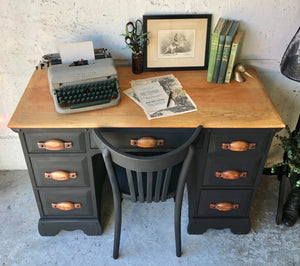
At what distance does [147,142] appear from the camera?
1.68 metres

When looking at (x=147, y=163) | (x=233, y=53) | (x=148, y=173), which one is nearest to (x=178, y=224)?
(x=148, y=173)

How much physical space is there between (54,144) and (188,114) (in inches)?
27.6

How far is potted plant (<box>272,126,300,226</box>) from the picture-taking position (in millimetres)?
2016

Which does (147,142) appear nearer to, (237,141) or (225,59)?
(237,141)

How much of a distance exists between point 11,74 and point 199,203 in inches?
56.3

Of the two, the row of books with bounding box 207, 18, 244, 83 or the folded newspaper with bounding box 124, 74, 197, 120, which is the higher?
the row of books with bounding box 207, 18, 244, 83

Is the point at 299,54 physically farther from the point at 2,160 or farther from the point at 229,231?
the point at 2,160

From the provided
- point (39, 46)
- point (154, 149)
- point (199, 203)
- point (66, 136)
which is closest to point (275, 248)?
point (199, 203)

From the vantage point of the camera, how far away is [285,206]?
2.26 m

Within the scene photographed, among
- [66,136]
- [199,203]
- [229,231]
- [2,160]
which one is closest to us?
[66,136]

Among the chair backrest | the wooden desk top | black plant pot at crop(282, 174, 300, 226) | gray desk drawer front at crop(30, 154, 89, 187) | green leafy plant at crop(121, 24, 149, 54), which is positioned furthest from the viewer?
black plant pot at crop(282, 174, 300, 226)

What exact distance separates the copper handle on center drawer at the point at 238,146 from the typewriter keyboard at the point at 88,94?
632mm

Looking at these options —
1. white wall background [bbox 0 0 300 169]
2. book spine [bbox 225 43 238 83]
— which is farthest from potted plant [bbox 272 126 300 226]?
book spine [bbox 225 43 238 83]

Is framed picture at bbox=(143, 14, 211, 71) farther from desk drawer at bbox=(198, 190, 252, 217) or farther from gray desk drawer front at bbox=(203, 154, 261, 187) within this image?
desk drawer at bbox=(198, 190, 252, 217)
